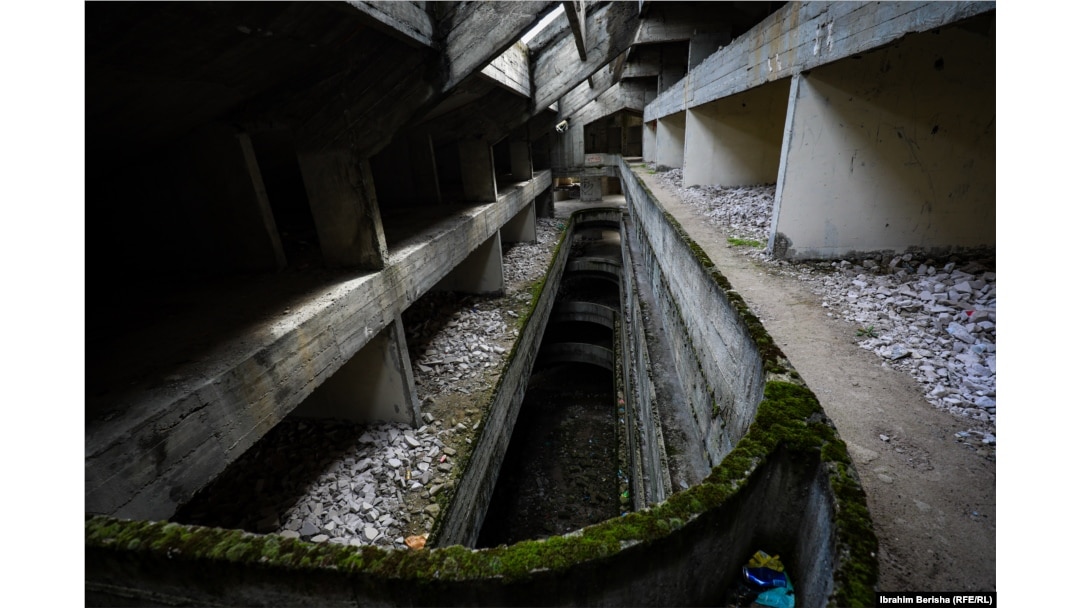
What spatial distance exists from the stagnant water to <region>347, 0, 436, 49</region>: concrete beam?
24.5 feet

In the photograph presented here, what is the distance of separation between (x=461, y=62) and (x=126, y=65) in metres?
2.91

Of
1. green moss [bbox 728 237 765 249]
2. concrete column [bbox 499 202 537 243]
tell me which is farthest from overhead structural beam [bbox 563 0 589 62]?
concrete column [bbox 499 202 537 243]

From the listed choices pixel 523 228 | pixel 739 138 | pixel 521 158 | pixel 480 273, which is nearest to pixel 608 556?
pixel 480 273

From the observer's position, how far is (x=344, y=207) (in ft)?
16.2

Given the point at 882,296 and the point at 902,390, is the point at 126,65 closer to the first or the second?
the point at 902,390

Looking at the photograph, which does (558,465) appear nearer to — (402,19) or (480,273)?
(480,273)

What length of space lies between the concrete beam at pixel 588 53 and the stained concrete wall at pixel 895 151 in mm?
4725

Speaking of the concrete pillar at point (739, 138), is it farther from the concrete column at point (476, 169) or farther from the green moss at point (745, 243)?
the concrete column at point (476, 169)

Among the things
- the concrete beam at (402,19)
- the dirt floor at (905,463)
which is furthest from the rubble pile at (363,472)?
the concrete beam at (402,19)

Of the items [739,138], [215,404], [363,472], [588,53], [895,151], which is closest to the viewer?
[215,404]

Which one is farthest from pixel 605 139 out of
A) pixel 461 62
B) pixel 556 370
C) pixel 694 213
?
pixel 461 62

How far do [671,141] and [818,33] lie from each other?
12398 mm

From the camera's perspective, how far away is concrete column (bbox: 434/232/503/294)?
10250 millimetres

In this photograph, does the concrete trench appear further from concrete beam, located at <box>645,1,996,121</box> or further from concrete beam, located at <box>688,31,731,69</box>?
concrete beam, located at <box>688,31,731,69</box>
